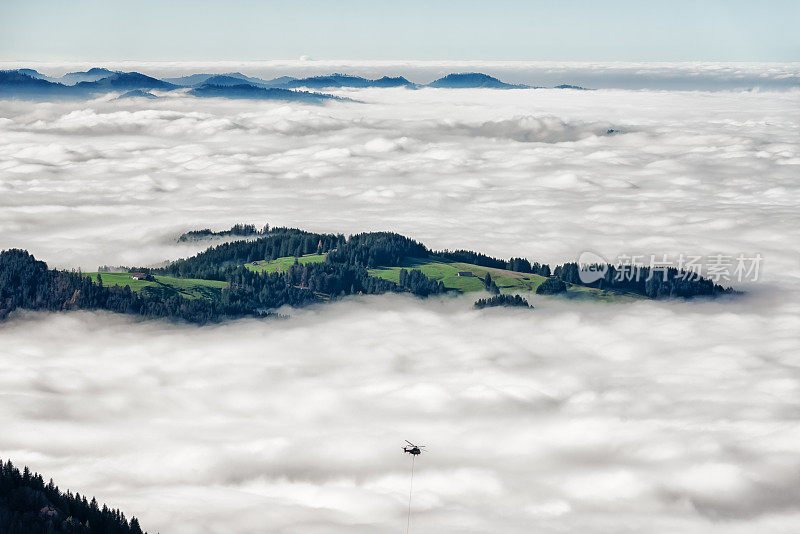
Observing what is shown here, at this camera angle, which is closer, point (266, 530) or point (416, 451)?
point (416, 451)

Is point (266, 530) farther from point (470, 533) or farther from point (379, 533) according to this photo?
point (470, 533)

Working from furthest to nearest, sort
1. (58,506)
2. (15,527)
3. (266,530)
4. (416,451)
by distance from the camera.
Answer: (266,530) → (58,506) → (15,527) → (416,451)

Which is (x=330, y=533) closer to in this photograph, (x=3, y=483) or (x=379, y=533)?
(x=379, y=533)

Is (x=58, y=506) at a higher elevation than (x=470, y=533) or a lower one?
higher

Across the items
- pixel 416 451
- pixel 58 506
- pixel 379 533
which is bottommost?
pixel 379 533

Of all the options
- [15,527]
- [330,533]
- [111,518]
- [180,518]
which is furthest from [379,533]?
[15,527]

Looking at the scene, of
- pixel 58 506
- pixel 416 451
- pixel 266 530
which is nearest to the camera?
pixel 416 451
